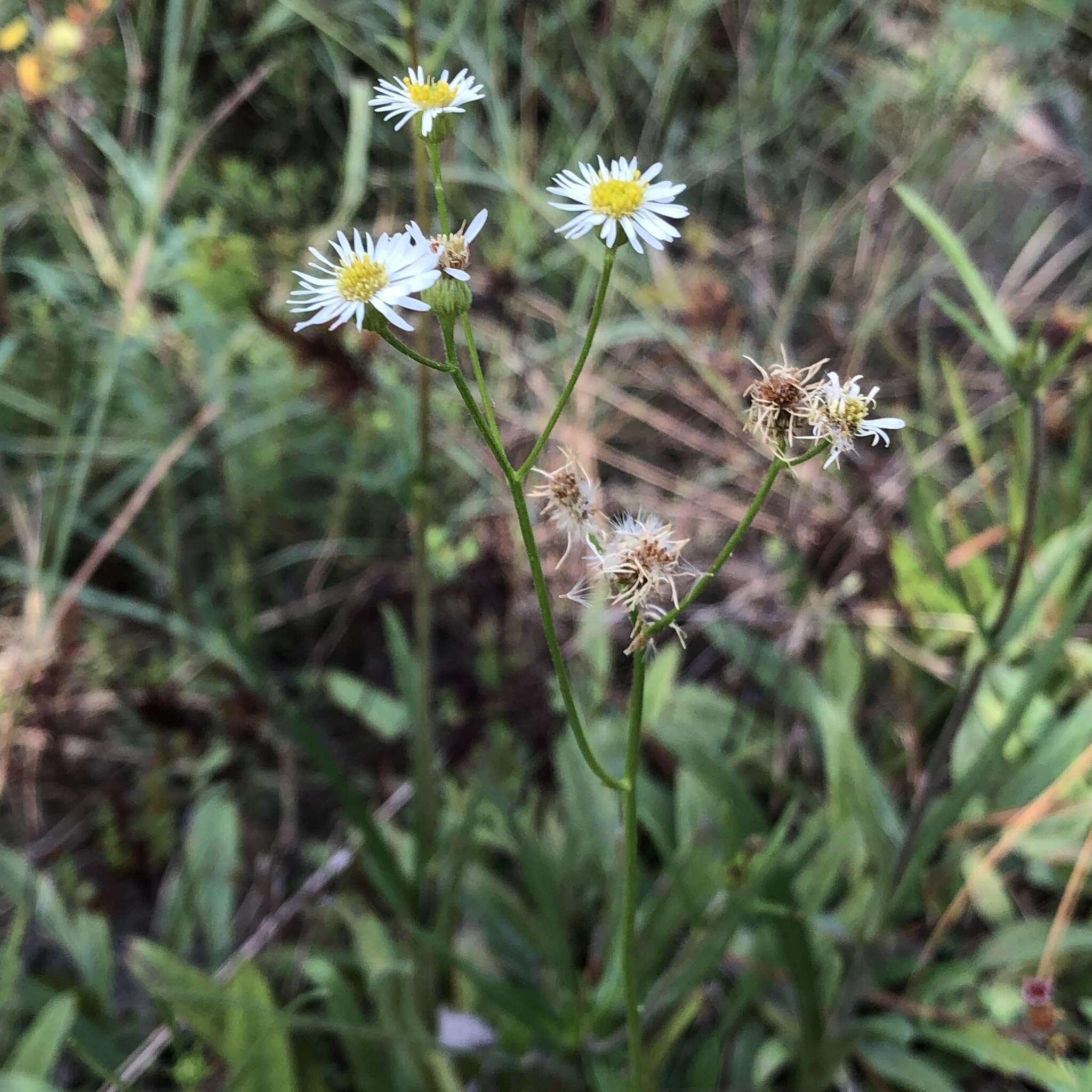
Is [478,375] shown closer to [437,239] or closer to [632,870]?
[437,239]

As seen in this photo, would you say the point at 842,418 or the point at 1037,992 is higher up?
the point at 842,418

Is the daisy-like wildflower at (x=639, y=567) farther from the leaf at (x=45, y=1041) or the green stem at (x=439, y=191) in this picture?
the leaf at (x=45, y=1041)

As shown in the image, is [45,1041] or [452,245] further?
[45,1041]

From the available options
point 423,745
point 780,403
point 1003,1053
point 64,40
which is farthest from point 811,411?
point 64,40

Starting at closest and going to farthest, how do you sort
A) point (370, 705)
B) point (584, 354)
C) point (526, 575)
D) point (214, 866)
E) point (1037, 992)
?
point (584, 354)
point (1037, 992)
point (214, 866)
point (370, 705)
point (526, 575)

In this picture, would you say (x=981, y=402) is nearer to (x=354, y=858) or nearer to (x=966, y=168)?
(x=966, y=168)

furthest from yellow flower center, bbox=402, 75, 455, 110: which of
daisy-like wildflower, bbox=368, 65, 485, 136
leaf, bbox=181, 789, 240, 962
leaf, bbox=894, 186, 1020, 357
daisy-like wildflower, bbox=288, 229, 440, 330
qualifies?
leaf, bbox=181, 789, 240, 962

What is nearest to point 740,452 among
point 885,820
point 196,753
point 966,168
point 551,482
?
point 885,820
